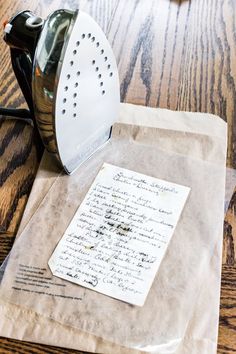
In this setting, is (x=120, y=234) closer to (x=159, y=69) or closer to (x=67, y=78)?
(x=67, y=78)

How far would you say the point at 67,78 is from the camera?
1.74ft

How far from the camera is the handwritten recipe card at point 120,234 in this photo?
53 centimetres

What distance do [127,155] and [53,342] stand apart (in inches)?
10.8

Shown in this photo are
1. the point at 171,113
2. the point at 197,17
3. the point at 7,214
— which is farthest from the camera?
the point at 197,17

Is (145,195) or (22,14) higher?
(22,14)

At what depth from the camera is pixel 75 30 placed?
1.69 ft

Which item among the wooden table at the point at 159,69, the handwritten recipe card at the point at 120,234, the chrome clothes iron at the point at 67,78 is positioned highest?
the chrome clothes iron at the point at 67,78

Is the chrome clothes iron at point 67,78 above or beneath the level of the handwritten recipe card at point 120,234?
above

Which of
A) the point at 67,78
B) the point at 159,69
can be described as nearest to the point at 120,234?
the point at 67,78

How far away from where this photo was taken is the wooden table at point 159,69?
1.99 ft

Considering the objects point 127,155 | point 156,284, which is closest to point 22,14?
point 127,155

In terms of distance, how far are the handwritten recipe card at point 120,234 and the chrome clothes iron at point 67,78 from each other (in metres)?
0.06

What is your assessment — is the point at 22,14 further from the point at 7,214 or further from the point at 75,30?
the point at 7,214

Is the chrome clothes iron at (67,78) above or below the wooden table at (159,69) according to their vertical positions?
above
